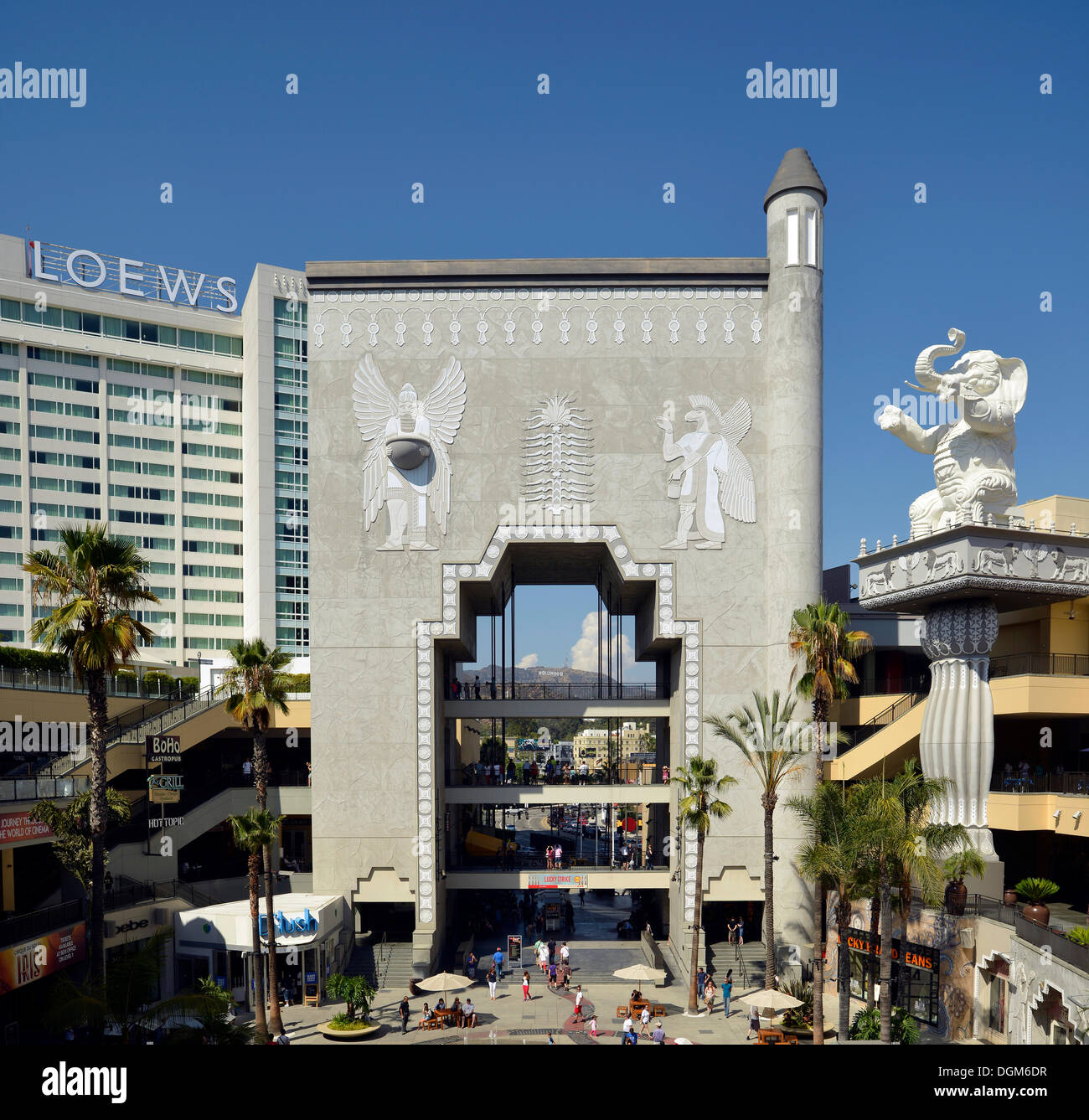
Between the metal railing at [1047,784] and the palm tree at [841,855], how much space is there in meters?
11.9

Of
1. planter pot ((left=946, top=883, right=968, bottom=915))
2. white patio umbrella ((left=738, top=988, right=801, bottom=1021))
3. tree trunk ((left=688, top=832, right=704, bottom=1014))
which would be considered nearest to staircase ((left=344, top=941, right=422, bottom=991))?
tree trunk ((left=688, top=832, right=704, bottom=1014))

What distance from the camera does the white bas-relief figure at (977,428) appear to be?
1474 inches

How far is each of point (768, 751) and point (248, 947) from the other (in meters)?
22.7

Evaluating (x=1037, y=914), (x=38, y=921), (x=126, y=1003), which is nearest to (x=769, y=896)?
(x=1037, y=914)

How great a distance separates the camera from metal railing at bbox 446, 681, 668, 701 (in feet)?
159

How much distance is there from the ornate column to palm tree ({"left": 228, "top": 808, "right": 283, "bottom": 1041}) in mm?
25639

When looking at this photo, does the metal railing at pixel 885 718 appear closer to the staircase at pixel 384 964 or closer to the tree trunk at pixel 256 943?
the staircase at pixel 384 964

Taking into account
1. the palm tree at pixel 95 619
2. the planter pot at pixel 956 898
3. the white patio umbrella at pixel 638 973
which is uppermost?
the palm tree at pixel 95 619

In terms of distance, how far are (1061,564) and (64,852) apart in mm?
39166

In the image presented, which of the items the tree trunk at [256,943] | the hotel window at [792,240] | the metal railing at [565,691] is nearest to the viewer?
the tree trunk at [256,943]

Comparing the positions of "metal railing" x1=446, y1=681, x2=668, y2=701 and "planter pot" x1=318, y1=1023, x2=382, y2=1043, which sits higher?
"metal railing" x1=446, y1=681, x2=668, y2=701

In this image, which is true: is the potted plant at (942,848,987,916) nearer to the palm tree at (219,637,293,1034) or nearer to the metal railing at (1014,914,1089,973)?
the metal railing at (1014,914,1089,973)

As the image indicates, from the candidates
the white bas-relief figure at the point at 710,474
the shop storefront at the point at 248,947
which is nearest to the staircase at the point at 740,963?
the shop storefront at the point at 248,947

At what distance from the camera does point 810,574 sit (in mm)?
43469
